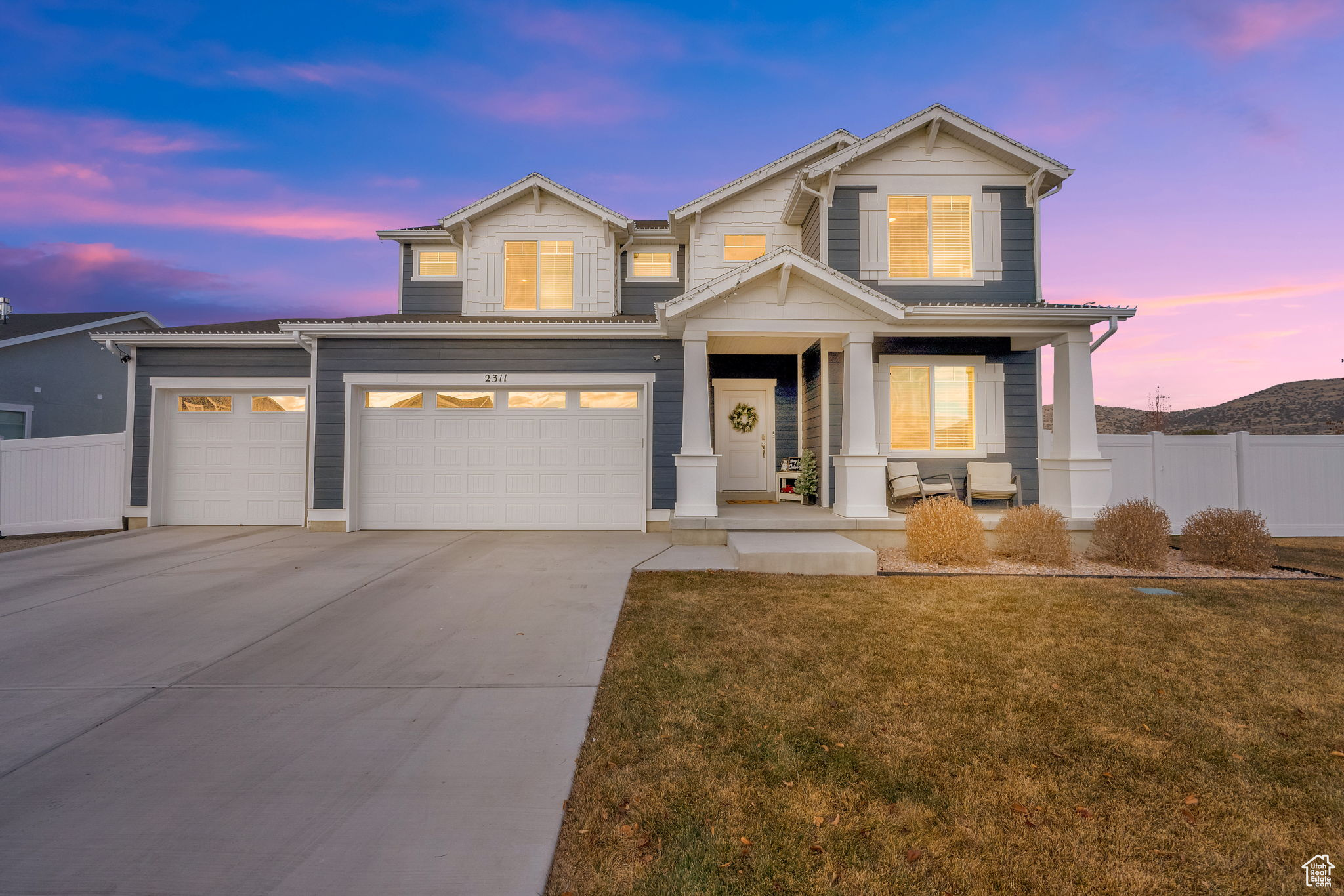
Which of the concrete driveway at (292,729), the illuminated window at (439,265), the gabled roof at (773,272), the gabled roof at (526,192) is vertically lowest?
the concrete driveway at (292,729)

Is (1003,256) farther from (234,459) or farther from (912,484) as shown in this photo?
(234,459)

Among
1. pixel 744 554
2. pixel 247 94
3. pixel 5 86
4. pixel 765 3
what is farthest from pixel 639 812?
pixel 5 86

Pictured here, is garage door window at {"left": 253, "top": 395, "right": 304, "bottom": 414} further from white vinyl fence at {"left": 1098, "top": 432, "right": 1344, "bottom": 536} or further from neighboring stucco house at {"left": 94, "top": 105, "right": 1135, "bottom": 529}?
→ white vinyl fence at {"left": 1098, "top": 432, "right": 1344, "bottom": 536}

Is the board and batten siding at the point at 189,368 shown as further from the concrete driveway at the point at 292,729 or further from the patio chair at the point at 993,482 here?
the patio chair at the point at 993,482

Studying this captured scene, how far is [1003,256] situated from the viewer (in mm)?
9672

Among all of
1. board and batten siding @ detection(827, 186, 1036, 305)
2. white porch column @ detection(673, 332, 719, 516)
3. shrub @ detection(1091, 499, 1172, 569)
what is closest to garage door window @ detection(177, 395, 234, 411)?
white porch column @ detection(673, 332, 719, 516)

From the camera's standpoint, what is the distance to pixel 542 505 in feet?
31.3

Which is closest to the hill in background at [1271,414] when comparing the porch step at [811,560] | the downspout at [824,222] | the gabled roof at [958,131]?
the gabled roof at [958,131]

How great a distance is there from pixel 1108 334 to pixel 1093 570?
4058mm

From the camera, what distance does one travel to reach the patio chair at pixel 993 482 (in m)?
9.34

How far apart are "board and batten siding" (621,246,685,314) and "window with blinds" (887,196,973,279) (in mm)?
4267

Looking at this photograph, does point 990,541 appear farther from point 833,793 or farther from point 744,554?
point 833,793

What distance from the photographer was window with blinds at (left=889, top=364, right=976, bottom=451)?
32.4 feet

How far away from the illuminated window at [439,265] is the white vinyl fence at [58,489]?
6.22 metres
